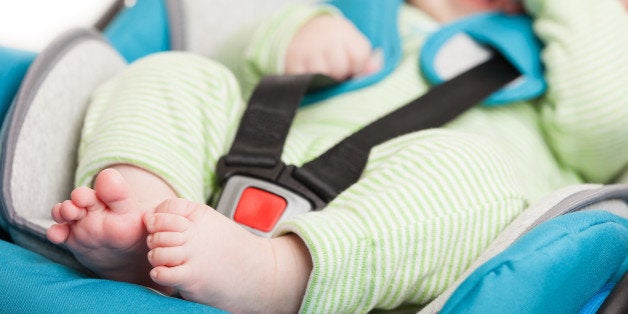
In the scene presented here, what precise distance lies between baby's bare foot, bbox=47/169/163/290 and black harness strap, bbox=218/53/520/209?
0.19 m

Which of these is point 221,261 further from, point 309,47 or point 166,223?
point 309,47

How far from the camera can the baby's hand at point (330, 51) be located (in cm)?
101

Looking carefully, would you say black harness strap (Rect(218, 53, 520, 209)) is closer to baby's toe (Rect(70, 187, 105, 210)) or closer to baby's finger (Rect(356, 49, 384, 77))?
baby's finger (Rect(356, 49, 384, 77))

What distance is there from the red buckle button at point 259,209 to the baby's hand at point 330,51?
0.28 metres

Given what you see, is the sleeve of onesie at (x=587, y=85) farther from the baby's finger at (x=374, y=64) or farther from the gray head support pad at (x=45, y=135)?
the gray head support pad at (x=45, y=135)

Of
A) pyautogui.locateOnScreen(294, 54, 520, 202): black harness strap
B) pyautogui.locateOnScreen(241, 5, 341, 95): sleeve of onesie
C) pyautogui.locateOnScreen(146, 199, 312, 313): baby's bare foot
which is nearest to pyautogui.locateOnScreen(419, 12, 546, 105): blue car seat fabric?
pyautogui.locateOnScreen(294, 54, 520, 202): black harness strap

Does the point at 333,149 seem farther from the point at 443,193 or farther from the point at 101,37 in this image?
the point at 101,37

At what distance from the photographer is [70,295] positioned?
1.97 ft

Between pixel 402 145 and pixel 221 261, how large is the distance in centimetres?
28

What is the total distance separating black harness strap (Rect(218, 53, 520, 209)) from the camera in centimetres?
79

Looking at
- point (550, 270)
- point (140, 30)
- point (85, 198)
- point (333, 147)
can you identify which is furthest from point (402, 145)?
point (140, 30)

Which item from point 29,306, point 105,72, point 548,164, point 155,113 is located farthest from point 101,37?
point 548,164

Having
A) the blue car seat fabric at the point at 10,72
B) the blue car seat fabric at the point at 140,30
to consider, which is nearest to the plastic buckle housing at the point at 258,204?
the blue car seat fabric at the point at 10,72

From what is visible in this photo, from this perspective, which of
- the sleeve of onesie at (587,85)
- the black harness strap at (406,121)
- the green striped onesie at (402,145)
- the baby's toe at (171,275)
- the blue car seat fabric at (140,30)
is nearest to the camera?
the baby's toe at (171,275)
